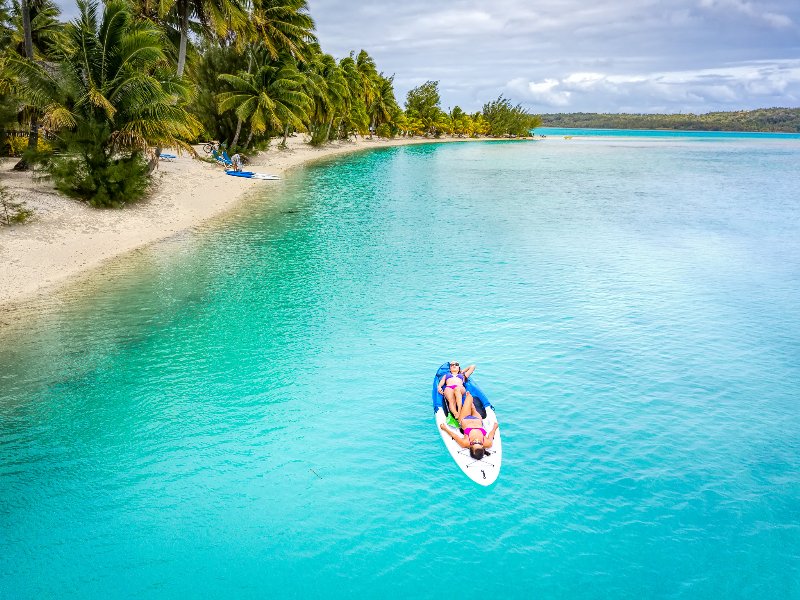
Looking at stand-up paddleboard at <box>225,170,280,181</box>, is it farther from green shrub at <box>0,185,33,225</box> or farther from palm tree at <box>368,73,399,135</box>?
palm tree at <box>368,73,399,135</box>

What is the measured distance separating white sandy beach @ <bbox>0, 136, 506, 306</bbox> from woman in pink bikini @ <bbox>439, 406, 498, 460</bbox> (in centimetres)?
1386

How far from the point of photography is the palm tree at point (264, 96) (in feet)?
139

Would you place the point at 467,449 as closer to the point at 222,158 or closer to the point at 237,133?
the point at 222,158

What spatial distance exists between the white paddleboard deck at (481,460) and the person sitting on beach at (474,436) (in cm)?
8

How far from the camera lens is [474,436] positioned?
32.1 feet

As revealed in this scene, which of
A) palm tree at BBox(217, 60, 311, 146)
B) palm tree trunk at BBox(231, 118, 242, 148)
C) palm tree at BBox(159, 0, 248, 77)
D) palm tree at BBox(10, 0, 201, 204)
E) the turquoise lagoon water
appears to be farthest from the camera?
palm tree trunk at BBox(231, 118, 242, 148)

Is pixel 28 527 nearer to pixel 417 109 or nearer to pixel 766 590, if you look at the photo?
Answer: pixel 766 590

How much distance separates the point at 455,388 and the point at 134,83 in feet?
68.2

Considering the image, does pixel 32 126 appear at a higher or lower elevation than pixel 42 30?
lower

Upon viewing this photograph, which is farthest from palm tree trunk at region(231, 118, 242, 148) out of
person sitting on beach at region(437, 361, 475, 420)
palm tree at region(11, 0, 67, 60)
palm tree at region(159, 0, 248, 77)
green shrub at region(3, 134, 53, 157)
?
person sitting on beach at region(437, 361, 475, 420)

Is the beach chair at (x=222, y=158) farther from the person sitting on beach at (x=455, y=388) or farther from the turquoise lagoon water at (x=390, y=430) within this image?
the person sitting on beach at (x=455, y=388)

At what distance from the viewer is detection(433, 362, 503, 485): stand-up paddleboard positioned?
366 inches

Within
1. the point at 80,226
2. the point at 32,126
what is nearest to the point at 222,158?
the point at 32,126

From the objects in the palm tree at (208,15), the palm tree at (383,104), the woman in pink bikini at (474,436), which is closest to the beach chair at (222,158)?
the palm tree at (208,15)
